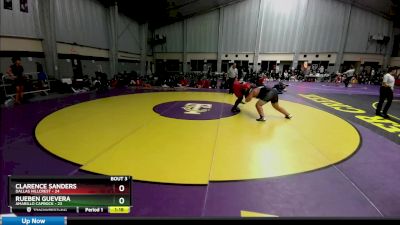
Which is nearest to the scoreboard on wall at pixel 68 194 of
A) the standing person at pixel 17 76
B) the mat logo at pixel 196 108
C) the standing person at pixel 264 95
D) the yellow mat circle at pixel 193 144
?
the yellow mat circle at pixel 193 144

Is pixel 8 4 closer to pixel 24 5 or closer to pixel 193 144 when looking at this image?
pixel 24 5

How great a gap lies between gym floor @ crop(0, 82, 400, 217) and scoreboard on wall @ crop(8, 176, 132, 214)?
797 millimetres

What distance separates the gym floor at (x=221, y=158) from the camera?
245 cm

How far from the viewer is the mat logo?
6.74m

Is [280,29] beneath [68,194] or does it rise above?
above

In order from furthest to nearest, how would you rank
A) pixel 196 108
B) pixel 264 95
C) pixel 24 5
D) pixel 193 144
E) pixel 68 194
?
1. pixel 24 5
2. pixel 196 108
3. pixel 264 95
4. pixel 193 144
5. pixel 68 194

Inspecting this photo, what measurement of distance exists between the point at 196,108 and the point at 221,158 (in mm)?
3874

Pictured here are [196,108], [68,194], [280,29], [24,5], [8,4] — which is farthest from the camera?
[280,29]

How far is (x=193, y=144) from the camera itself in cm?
412

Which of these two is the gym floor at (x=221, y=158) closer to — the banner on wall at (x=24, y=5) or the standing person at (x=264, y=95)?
the standing person at (x=264, y=95)

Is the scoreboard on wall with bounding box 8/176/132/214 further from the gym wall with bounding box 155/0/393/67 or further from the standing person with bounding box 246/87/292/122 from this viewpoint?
the gym wall with bounding box 155/0/393/67

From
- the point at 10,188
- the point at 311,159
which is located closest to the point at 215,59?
the point at 311,159

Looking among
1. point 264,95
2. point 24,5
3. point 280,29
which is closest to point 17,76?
point 24,5

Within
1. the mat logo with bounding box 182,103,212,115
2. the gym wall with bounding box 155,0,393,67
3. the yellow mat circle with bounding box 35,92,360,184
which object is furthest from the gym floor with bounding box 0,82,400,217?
the gym wall with bounding box 155,0,393,67
